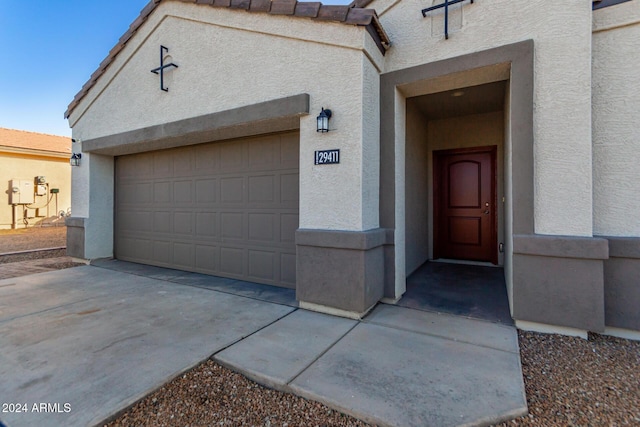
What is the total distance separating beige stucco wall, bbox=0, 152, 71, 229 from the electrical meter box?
25cm

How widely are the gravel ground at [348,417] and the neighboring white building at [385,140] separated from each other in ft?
2.10

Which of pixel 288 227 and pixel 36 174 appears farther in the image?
pixel 36 174

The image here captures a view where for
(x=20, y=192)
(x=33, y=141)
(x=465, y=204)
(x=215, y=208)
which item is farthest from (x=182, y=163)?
(x=33, y=141)

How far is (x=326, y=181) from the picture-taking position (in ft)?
12.0

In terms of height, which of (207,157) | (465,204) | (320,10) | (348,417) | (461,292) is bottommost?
(348,417)

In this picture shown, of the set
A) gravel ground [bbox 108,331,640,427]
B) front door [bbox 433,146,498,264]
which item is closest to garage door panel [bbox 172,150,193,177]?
gravel ground [bbox 108,331,640,427]

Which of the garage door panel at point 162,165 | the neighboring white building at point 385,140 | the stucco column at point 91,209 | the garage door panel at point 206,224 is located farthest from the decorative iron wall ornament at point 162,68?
the stucco column at point 91,209

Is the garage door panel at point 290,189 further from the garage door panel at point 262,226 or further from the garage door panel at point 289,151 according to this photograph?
the garage door panel at point 262,226

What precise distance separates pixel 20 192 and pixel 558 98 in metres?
18.0

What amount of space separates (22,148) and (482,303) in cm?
1792

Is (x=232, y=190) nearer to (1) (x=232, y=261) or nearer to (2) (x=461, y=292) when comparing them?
(1) (x=232, y=261)

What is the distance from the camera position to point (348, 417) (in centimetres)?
188

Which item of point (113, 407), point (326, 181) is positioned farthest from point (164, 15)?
point (113, 407)

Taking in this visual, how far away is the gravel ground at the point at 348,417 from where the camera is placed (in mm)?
1843
